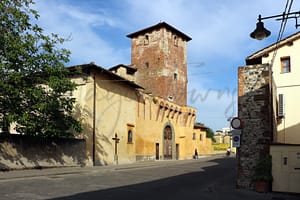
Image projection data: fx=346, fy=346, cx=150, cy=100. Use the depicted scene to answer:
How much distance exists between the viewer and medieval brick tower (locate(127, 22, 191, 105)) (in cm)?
4503

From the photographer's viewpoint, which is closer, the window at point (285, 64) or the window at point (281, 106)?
the window at point (281, 106)

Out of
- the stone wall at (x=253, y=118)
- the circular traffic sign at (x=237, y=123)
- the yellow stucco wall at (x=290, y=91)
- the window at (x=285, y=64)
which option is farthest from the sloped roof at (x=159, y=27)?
the circular traffic sign at (x=237, y=123)

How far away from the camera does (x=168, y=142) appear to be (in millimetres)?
41469

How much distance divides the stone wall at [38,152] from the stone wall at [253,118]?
12729 millimetres

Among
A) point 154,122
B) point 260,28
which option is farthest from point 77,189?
point 154,122

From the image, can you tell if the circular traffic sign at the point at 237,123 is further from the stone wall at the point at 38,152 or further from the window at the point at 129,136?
the window at the point at 129,136

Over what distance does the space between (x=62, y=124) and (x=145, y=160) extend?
1572 cm

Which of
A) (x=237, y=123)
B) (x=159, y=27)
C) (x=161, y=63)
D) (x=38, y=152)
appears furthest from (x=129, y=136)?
(x=237, y=123)

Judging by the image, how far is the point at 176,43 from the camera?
4769 centimetres

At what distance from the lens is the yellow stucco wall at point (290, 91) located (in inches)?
883

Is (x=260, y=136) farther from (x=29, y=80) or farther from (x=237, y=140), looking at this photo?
(x=29, y=80)

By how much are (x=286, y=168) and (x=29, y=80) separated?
14.5 meters

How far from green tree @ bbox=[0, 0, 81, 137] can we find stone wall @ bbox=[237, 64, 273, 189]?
10549mm

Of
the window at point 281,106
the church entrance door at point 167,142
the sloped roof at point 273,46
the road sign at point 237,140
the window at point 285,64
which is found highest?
the sloped roof at point 273,46
